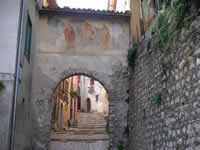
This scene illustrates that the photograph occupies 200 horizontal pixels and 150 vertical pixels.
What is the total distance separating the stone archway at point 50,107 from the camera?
8695mm

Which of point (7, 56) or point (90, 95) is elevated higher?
point (90, 95)

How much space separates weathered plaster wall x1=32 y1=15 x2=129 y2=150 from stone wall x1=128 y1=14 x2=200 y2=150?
1389 millimetres

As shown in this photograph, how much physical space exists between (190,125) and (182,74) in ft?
2.90

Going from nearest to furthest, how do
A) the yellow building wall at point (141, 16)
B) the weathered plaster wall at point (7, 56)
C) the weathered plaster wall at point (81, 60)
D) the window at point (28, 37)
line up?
the weathered plaster wall at point (7, 56) < the yellow building wall at point (141, 16) < the window at point (28, 37) < the weathered plaster wall at point (81, 60)

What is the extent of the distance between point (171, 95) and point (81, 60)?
481 centimetres

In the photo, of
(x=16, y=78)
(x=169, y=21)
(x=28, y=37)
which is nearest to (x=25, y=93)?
(x=16, y=78)

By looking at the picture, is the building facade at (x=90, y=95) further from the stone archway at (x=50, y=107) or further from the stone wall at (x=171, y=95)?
the stone wall at (x=171, y=95)

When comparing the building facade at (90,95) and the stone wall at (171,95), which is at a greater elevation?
the building facade at (90,95)

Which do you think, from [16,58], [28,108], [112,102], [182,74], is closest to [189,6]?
[182,74]

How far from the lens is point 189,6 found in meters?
4.18

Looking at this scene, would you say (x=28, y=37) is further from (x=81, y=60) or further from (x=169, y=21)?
(x=169, y=21)

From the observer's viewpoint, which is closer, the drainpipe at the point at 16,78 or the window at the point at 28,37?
the drainpipe at the point at 16,78

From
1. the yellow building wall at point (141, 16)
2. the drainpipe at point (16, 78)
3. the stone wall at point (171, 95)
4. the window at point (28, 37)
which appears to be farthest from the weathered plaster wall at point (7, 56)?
the yellow building wall at point (141, 16)

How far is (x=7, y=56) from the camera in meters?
6.45
